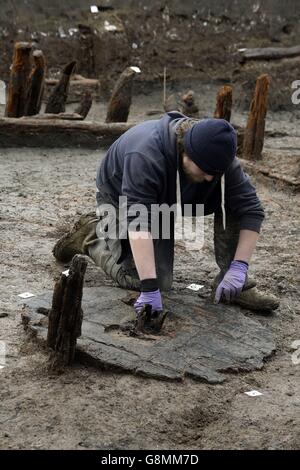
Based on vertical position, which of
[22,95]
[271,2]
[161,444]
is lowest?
[161,444]

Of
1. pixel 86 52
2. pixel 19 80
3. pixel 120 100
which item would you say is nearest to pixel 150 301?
pixel 120 100

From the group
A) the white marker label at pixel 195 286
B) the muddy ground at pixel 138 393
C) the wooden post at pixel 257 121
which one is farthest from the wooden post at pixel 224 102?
the white marker label at pixel 195 286

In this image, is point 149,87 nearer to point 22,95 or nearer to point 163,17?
point 163,17

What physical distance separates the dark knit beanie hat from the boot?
1.26 m

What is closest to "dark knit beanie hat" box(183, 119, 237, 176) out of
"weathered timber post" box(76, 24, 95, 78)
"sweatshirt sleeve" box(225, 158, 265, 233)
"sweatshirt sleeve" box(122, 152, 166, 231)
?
"sweatshirt sleeve" box(122, 152, 166, 231)

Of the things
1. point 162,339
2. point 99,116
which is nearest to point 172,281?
point 162,339

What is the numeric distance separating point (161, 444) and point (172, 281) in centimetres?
189

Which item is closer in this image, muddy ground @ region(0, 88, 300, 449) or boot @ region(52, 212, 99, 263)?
muddy ground @ region(0, 88, 300, 449)

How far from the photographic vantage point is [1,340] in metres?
4.81

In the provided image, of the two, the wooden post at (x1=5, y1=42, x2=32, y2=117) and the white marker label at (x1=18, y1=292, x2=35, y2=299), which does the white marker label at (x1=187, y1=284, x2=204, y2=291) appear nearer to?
the white marker label at (x1=18, y1=292, x2=35, y2=299)

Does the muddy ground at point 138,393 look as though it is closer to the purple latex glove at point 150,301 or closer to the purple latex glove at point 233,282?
the purple latex glove at point 233,282

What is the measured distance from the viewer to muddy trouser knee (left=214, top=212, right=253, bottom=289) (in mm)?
5504

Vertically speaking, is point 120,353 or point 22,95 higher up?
point 22,95

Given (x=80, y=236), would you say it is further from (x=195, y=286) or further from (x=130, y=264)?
(x=195, y=286)
